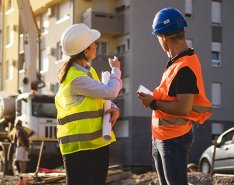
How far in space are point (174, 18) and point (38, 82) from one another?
1943 centimetres

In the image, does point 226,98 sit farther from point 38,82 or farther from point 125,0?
point 38,82

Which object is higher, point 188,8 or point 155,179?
point 188,8

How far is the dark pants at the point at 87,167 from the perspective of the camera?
18.2ft

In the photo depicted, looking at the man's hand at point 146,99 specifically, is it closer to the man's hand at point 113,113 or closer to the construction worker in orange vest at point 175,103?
the construction worker in orange vest at point 175,103

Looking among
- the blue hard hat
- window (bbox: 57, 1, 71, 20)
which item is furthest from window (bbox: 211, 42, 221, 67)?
the blue hard hat

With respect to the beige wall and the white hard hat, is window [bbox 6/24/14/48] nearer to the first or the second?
the beige wall

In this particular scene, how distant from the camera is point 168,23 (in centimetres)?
530

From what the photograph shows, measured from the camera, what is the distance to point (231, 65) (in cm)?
4269

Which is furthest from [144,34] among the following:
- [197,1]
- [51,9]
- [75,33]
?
[75,33]

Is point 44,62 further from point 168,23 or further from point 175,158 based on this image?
point 175,158

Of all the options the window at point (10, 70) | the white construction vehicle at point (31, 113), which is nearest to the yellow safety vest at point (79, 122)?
the white construction vehicle at point (31, 113)

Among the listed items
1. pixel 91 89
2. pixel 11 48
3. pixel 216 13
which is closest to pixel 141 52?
pixel 216 13

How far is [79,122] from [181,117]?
0.89m

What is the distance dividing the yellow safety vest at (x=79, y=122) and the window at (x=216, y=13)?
124 feet
